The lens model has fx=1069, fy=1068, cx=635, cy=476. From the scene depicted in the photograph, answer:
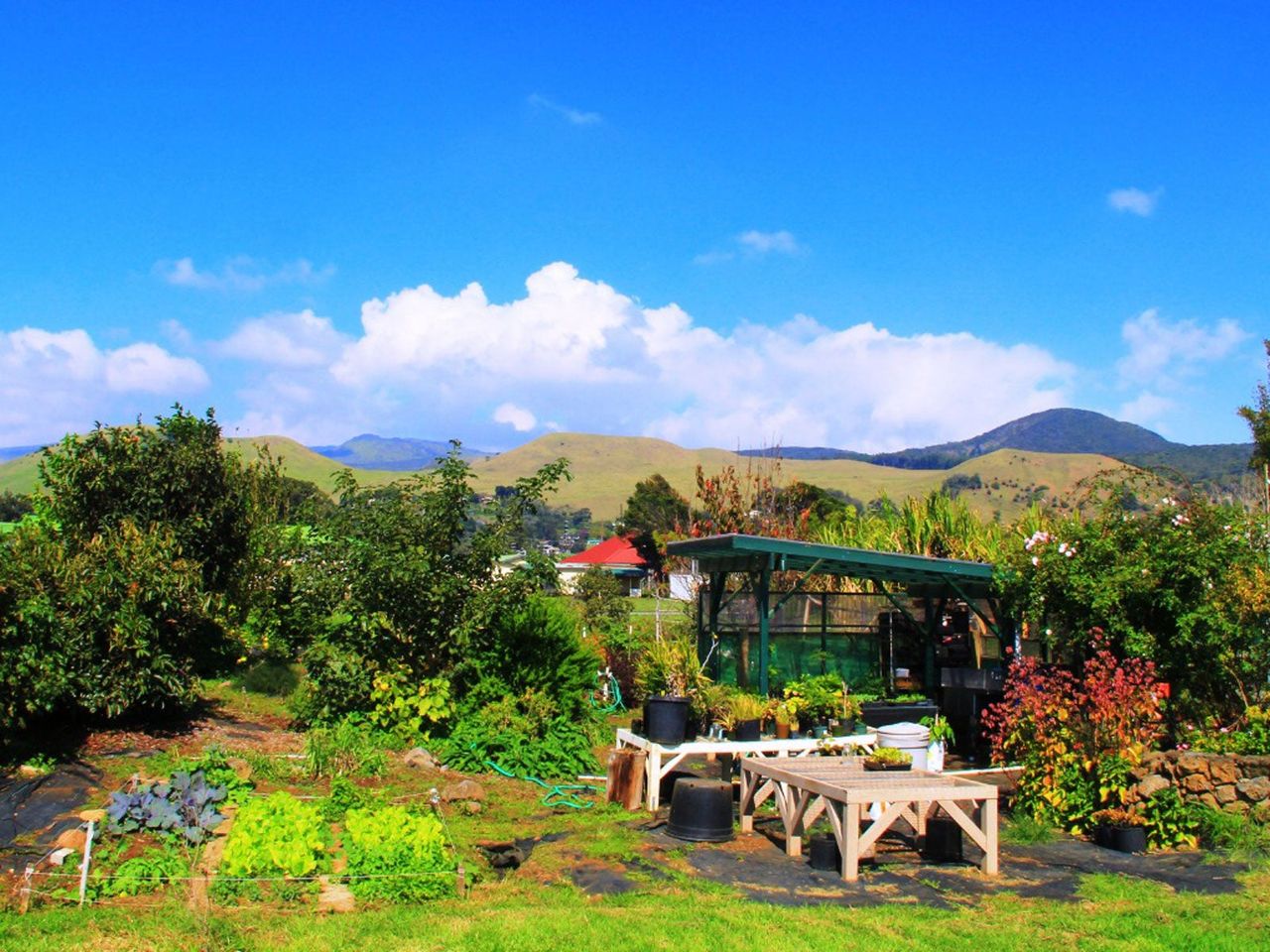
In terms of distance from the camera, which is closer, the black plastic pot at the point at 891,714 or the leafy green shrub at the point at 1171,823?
the leafy green shrub at the point at 1171,823

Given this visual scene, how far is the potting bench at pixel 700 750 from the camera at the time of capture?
995cm

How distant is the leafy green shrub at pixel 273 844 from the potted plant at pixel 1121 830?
19.9 feet

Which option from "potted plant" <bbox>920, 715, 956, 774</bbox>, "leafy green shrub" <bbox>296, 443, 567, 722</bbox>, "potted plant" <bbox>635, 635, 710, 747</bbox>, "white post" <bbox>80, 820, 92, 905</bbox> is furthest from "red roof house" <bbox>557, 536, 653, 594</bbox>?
"white post" <bbox>80, 820, 92, 905</bbox>

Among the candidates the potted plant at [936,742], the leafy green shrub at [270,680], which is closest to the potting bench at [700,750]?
the potted plant at [936,742]

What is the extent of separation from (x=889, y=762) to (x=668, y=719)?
2144mm

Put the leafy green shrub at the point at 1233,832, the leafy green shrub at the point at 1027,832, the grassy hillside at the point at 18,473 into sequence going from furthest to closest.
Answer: the grassy hillside at the point at 18,473 → the leafy green shrub at the point at 1027,832 → the leafy green shrub at the point at 1233,832

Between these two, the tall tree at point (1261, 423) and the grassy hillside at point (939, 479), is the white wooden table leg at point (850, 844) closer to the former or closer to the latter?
the tall tree at point (1261, 423)

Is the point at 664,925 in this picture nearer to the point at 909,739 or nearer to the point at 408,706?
the point at 909,739

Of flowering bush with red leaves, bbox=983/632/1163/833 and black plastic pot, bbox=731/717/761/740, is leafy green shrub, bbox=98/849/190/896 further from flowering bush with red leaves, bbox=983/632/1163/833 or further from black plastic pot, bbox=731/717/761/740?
flowering bush with red leaves, bbox=983/632/1163/833

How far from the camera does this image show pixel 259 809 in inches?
274

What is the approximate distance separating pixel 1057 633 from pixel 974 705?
127 centimetres

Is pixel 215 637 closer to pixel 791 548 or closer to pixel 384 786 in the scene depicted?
pixel 384 786

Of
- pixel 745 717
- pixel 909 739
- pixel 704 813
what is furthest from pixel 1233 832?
pixel 745 717

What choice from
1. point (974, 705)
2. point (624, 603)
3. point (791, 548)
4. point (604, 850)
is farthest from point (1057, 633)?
point (624, 603)
